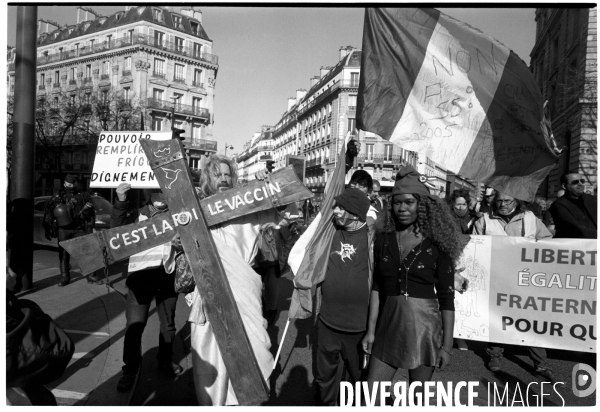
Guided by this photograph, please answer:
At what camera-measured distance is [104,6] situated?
3168 millimetres

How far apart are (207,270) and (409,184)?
4.56 feet

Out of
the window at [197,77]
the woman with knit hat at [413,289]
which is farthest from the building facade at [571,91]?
the window at [197,77]

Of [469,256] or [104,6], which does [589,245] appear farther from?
[104,6]

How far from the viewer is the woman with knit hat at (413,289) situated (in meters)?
2.68

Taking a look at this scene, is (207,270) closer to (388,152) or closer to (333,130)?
(333,130)

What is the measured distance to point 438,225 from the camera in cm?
275

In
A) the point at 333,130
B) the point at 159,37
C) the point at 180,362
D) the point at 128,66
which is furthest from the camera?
the point at 333,130

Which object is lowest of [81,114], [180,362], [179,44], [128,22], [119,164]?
[180,362]

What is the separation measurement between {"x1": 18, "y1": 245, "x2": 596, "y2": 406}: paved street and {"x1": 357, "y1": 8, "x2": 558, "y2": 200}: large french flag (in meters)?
1.74

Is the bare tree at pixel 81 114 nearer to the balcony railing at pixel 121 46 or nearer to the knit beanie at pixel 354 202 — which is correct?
the balcony railing at pixel 121 46

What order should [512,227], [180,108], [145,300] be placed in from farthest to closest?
[180,108] < [512,227] < [145,300]

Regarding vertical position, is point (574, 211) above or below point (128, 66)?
below

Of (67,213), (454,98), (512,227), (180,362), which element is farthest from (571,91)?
(180,362)

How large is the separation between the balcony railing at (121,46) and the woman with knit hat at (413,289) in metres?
19.7
